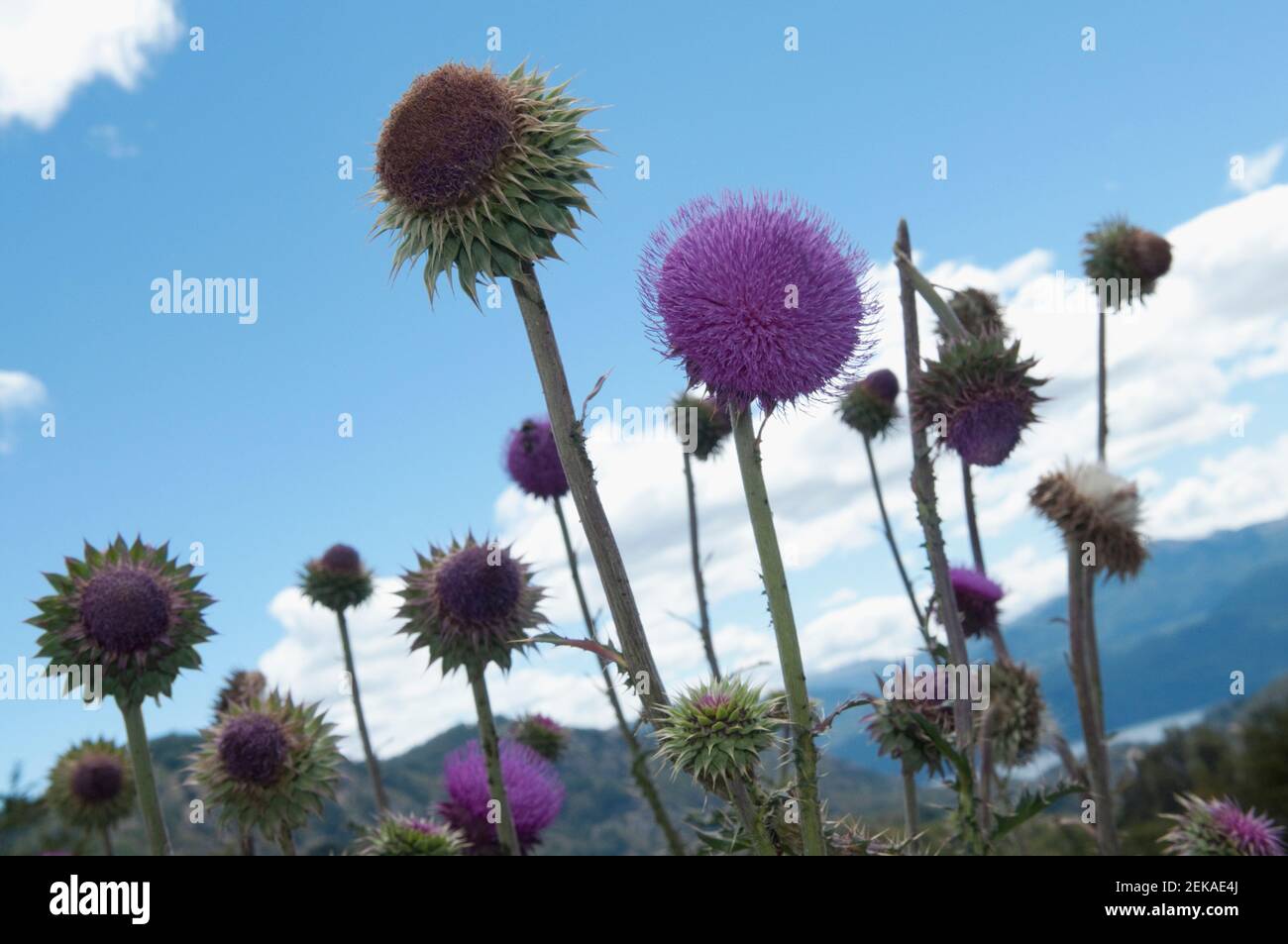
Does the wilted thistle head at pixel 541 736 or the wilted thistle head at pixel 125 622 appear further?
the wilted thistle head at pixel 541 736

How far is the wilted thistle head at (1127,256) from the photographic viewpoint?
13.7 metres

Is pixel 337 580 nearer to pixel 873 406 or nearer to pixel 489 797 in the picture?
pixel 489 797

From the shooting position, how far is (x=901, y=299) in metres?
6.75

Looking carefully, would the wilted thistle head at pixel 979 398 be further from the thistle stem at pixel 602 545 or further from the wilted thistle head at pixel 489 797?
the wilted thistle head at pixel 489 797

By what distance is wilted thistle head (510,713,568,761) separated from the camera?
12.4 metres

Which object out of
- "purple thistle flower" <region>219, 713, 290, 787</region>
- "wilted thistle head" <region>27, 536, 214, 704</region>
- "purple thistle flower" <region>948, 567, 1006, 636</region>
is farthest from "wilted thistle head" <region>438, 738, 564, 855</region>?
"purple thistle flower" <region>948, 567, 1006, 636</region>

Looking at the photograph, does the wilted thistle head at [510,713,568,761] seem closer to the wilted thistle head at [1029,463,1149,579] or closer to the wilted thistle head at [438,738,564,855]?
the wilted thistle head at [438,738,564,855]

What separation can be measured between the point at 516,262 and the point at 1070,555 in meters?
6.16

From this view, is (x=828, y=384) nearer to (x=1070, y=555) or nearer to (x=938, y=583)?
(x=938, y=583)

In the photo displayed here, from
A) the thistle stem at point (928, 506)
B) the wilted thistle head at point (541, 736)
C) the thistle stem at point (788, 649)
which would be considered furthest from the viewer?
the wilted thistle head at point (541, 736)

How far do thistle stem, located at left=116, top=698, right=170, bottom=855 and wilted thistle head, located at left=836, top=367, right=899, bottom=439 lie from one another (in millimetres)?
9067

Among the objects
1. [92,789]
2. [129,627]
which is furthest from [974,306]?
[92,789]

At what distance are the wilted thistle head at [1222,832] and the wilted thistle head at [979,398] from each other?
9.89ft

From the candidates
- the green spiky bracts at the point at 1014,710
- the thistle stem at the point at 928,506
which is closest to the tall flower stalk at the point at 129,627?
the thistle stem at the point at 928,506
